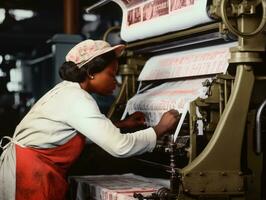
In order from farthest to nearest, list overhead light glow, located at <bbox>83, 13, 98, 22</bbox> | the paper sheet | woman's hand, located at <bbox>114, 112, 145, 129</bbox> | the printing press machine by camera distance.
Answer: overhead light glow, located at <bbox>83, 13, 98, 22</bbox> → woman's hand, located at <bbox>114, 112, 145, 129</bbox> → the paper sheet → the printing press machine

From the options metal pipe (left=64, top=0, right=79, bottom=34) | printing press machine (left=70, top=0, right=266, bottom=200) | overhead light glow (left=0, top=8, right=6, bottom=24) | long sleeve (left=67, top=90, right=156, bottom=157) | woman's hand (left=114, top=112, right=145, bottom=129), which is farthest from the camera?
overhead light glow (left=0, top=8, right=6, bottom=24)

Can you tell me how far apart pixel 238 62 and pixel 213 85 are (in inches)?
5.9

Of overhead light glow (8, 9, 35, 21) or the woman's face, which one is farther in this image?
overhead light glow (8, 9, 35, 21)

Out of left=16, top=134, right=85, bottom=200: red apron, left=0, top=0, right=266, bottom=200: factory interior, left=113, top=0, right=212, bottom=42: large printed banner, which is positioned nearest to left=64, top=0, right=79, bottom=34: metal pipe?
left=0, top=0, right=266, bottom=200: factory interior

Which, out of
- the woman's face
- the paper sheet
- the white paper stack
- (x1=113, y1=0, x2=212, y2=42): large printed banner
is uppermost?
(x1=113, y1=0, x2=212, y2=42): large printed banner

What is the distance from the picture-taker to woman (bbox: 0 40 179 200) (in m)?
2.70

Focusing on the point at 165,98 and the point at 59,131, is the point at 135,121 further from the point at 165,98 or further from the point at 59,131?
the point at 59,131

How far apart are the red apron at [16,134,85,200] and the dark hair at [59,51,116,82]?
0.30 meters

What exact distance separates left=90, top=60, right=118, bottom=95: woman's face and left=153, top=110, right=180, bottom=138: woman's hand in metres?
0.38

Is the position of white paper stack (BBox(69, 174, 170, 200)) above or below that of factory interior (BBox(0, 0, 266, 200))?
below

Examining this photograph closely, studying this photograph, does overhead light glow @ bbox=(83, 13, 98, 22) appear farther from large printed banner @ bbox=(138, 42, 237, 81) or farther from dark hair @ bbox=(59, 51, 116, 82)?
dark hair @ bbox=(59, 51, 116, 82)

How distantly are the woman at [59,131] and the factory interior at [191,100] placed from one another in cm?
24

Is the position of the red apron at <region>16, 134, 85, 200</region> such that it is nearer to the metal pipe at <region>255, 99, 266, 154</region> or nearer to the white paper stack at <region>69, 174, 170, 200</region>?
the white paper stack at <region>69, 174, 170, 200</region>

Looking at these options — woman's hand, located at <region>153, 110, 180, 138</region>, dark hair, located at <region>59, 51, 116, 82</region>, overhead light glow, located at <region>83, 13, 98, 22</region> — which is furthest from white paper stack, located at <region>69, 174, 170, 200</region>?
overhead light glow, located at <region>83, 13, 98, 22</region>
